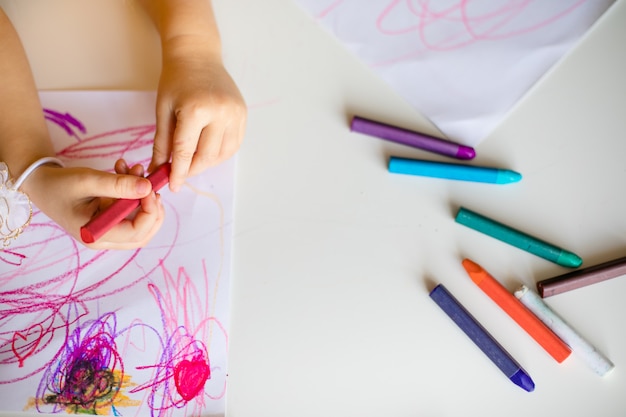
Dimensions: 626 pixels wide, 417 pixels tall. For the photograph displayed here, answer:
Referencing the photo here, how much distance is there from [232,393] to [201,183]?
21 centimetres

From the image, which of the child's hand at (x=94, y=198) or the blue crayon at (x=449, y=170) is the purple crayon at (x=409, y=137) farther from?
the child's hand at (x=94, y=198)

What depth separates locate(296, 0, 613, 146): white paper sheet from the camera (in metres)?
0.55

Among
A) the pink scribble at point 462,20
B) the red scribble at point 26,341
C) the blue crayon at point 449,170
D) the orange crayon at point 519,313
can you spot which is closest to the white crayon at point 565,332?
the orange crayon at point 519,313

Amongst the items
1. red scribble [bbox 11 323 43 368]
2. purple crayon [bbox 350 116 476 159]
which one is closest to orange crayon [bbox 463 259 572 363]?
purple crayon [bbox 350 116 476 159]

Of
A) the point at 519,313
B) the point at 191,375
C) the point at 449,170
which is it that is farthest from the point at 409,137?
the point at 191,375

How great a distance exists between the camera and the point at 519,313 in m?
0.51

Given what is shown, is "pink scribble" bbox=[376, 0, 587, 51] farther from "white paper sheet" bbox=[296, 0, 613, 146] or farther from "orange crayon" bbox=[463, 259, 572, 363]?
"orange crayon" bbox=[463, 259, 572, 363]

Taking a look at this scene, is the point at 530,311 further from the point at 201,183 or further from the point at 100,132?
the point at 100,132

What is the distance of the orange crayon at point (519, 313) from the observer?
19.8 inches

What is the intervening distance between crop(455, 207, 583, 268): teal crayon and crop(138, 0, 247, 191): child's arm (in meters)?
0.25

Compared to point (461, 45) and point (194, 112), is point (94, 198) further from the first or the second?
point (461, 45)

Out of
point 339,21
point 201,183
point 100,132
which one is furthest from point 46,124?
point 339,21

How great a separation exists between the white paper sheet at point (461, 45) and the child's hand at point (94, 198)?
254mm

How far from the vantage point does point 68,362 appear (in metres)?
0.50
